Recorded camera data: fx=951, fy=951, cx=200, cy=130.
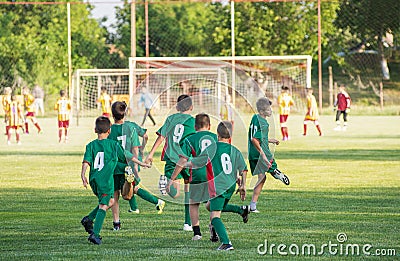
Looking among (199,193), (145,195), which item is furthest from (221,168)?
(145,195)

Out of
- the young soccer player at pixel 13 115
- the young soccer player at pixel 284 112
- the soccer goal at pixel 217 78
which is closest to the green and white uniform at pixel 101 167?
the young soccer player at pixel 13 115

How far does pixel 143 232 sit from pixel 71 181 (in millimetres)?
6327

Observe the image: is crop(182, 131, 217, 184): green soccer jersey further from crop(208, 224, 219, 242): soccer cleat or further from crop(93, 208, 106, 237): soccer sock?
crop(93, 208, 106, 237): soccer sock

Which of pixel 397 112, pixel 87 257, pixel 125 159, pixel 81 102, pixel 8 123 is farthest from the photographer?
pixel 397 112

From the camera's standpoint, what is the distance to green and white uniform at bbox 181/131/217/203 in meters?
8.87

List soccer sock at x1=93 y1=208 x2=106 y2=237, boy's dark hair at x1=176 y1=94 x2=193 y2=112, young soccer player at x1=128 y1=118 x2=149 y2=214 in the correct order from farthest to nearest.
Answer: young soccer player at x1=128 y1=118 x2=149 y2=214 → boy's dark hair at x1=176 y1=94 x2=193 y2=112 → soccer sock at x1=93 y1=208 x2=106 y2=237

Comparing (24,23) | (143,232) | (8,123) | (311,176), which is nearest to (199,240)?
(143,232)

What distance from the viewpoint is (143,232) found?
32.3ft

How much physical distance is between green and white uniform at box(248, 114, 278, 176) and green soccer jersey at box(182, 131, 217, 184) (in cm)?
254

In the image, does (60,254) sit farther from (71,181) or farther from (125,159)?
(71,181)

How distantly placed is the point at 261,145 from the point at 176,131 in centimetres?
198

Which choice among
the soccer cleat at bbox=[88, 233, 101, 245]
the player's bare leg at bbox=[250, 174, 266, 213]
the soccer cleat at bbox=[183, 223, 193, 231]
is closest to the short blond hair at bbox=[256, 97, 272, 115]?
the player's bare leg at bbox=[250, 174, 266, 213]

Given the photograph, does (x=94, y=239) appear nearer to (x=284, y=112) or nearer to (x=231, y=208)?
(x=231, y=208)

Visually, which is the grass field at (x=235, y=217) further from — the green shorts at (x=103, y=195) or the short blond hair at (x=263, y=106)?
the short blond hair at (x=263, y=106)
